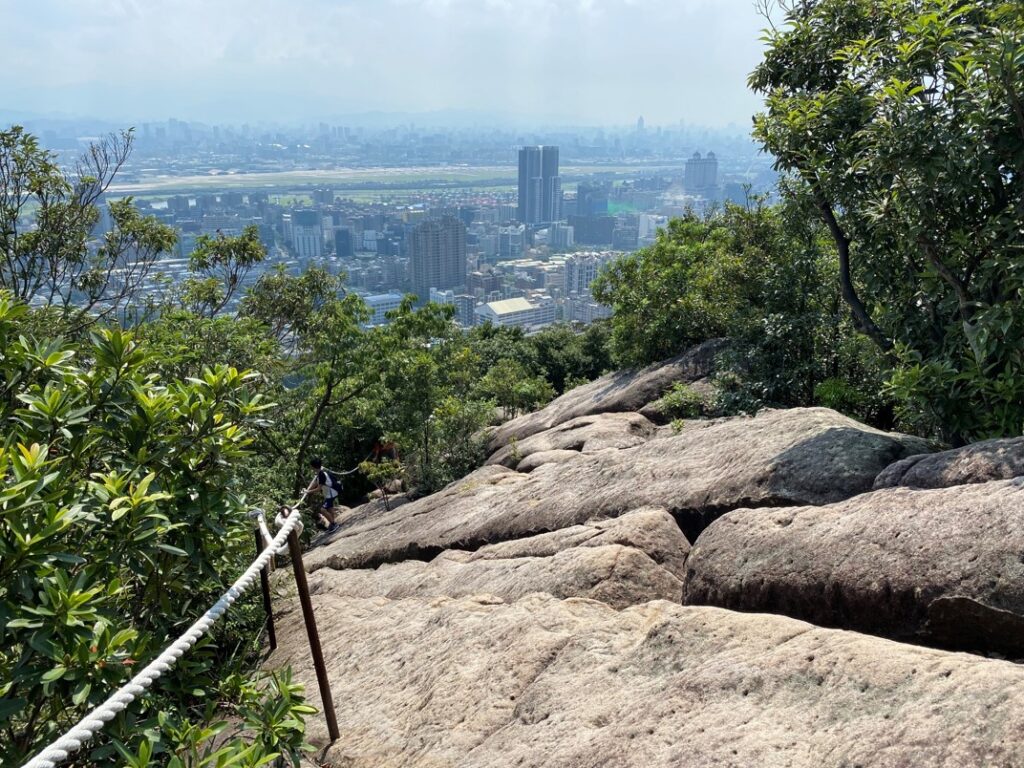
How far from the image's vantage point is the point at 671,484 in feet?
24.8

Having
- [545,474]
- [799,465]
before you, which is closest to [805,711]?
[799,465]

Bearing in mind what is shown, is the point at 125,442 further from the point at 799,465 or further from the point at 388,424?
the point at 388,424

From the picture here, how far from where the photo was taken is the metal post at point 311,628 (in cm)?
497

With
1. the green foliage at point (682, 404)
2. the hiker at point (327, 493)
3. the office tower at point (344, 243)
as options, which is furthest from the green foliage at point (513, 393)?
the office tower at point (344, 243)

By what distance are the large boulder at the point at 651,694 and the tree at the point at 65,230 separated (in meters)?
10.6

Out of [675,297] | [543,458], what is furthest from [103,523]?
[675,297]

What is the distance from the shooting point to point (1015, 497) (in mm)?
4480

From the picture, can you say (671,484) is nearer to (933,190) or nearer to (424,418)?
(933,190)

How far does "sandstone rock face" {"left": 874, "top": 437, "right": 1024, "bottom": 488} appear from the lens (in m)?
5.18

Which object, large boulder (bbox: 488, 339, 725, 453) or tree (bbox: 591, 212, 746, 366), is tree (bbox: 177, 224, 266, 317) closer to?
large boulder (bbox: 488, 339, 725, 453)

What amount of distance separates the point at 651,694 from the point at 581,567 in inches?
79.9

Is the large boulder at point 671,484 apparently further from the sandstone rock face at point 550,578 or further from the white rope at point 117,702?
the white rope at point 117,702

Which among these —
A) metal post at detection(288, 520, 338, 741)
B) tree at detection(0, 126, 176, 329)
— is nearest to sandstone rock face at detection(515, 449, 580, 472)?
metal post at detection(288, 520, 338, 741)

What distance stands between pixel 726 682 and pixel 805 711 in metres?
0.51
